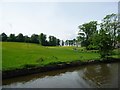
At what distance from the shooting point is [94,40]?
Answer: 55.0 m

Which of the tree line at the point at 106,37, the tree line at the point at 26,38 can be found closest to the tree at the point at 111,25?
the tree line at the point at 106,37

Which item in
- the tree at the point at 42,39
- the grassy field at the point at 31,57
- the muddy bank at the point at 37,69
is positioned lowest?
the muddy bank at the point at 37,69

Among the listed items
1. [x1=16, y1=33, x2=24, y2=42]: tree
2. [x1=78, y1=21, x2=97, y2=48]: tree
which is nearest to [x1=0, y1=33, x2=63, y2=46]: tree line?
[x1=16, y1=33, x2=24, y2=42]: tree

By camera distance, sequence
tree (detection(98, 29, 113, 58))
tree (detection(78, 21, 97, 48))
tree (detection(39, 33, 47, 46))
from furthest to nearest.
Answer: tree (detection(39, 33, 47, 46)) < tree (detection(78, 21, 97, 48)) < tree (detection(98, 29, 113, 58))

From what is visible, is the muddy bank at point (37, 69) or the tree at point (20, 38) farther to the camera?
the tree at point (20, 38)

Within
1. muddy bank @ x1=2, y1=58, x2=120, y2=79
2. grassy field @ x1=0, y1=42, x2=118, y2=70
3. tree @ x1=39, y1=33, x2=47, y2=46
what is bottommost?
muddy bank @ x1=2, y1=58, x2=120, y2=79

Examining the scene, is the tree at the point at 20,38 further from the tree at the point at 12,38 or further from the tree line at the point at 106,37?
the tree line at the point at 106,37

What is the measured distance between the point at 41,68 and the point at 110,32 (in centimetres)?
3471

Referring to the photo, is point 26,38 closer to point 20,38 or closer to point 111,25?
point 20,38

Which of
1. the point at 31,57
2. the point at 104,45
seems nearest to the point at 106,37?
the point at 104,45

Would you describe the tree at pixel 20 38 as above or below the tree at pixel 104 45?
above

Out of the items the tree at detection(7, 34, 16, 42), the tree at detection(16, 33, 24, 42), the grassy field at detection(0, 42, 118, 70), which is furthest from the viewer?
the tree at detection(16, 33, 24, 42)

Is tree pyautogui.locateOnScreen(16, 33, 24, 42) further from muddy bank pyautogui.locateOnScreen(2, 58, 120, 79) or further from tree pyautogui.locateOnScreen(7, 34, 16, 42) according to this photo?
muddy bank pyautogui.locateOnScreen(2, 58, 120, 79)

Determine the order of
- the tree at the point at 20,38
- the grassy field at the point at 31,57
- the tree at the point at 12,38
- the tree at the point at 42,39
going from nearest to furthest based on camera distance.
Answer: the grassy field at the point at 31,57 → the tree at the point at 12,38 → the tree at the point at 20,38 → the tree at the point at 42,39
